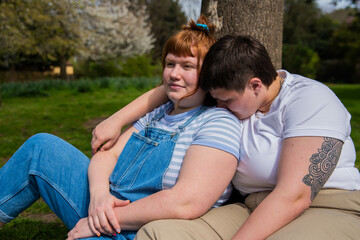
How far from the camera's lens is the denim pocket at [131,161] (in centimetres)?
188

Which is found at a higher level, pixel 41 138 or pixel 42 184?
pixel 41 138

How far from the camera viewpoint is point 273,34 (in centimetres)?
248

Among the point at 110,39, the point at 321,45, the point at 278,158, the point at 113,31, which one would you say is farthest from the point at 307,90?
the point at 321,45

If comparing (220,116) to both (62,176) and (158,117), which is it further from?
(62,176)

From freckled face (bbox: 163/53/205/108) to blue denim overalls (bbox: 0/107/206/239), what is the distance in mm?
93

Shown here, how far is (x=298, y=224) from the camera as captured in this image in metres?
1.45

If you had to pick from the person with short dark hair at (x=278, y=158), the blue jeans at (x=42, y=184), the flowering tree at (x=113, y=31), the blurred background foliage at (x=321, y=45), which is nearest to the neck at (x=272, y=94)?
the person with short dark hair at (x=278, y=158)

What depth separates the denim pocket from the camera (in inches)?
73.9

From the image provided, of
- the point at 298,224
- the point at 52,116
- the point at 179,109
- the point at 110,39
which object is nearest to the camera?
the point at 298,224

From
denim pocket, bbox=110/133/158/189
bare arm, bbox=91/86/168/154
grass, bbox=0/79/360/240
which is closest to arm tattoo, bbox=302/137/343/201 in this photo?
denim pocket, bbox=110/133/158/189

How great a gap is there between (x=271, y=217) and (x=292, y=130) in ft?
1.28

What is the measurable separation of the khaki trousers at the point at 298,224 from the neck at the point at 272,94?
44 cm

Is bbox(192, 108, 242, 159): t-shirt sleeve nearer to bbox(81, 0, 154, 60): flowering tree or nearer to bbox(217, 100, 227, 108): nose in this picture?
bbox(217, 100, 227, 108): nose

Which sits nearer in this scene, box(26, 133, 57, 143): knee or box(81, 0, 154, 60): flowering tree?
box(26, 133, 57, 143): knee
